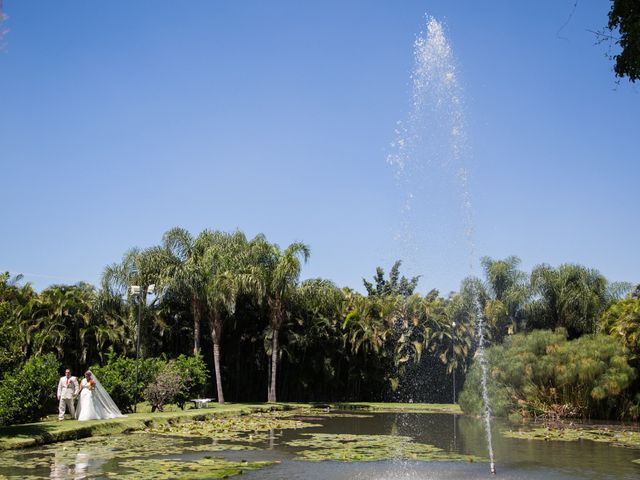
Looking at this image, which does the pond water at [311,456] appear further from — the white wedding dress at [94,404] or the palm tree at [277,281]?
the palm tree at [277,281]

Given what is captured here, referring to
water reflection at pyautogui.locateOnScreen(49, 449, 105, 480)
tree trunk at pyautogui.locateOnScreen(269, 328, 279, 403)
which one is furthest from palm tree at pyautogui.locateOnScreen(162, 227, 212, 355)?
water reflection at pyautogui.locateOnScreen(49, 449, 105, 480)

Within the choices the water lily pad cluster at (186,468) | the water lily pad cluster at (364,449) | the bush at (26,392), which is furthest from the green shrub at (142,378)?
the water lily pad cluster at (186,468)

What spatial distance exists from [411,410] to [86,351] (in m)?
17.9

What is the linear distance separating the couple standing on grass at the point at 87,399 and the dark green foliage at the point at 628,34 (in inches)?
663

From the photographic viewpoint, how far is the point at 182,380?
26500mm

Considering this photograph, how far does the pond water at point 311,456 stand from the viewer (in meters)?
12.5

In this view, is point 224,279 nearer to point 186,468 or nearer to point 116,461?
point 116,461

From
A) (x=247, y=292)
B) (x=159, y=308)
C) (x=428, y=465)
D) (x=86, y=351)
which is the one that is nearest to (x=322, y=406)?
(x=247, y=292)

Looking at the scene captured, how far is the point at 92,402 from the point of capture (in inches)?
816

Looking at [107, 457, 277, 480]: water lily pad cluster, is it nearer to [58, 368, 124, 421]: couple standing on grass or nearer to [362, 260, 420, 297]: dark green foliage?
[58, 368, 124, 421]: couple standing on grass

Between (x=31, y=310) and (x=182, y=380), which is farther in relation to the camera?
(x=31, y=310)

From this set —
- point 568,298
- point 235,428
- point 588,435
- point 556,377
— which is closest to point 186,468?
point 235,428

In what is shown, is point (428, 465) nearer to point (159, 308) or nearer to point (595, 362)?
point (595, 362)

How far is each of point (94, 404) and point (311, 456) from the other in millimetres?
9187
